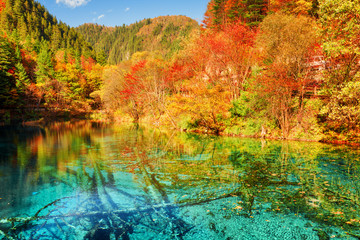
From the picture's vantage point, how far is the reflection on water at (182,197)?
16.1 ft

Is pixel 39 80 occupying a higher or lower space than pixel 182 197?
higher

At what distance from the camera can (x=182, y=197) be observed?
6.63m

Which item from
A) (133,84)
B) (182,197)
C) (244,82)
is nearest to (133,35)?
(133,84)

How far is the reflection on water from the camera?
4.90m

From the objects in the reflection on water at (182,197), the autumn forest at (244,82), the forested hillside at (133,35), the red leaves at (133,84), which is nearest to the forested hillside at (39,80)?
the autumn forest at (244,82)

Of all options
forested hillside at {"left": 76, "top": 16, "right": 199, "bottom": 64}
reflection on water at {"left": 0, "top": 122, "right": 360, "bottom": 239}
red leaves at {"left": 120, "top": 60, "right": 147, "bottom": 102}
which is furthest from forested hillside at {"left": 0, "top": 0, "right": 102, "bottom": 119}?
forested hillside at {"left": 76, "top": 16, "right": 199, "bottom": 64}

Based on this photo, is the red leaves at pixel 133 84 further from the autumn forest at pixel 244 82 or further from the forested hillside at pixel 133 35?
the forested hillside at pixel 133 35

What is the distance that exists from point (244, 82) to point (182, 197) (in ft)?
59.9

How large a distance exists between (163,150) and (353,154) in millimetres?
10996

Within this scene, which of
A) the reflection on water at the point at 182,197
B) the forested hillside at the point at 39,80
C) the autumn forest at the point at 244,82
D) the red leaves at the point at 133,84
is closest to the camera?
the reflection on water at the point at 182,197

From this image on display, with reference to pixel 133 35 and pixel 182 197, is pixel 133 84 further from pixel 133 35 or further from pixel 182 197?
pixel 133 35

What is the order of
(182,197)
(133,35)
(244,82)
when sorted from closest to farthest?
(182,197) < (244,82) < (133,35)

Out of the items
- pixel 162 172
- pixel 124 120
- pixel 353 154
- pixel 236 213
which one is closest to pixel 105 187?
pixel 162 172

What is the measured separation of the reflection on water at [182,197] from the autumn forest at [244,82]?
17.1 ft
